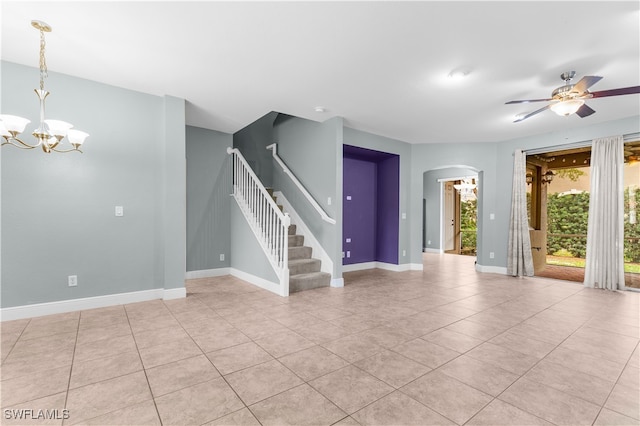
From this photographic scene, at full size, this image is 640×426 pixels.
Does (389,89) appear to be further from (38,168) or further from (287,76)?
(38,168)

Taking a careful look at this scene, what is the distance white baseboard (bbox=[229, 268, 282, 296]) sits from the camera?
14.8 feet

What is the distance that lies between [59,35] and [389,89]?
3615mm

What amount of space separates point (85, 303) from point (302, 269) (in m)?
3.01

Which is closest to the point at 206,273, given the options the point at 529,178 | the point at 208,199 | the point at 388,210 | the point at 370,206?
the point at 208,199

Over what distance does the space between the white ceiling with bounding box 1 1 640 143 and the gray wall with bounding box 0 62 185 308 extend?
0.34 metres

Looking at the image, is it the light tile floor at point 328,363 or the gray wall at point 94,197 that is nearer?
the light tile floor at point 328,363

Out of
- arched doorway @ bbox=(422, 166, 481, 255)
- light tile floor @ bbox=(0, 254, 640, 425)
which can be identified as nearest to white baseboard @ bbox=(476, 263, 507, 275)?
light tile floor @ bbox=(0, 254, 640, 425)

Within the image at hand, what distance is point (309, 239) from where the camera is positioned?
5.53 m

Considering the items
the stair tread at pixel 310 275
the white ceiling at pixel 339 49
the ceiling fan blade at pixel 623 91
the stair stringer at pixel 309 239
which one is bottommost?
the stair tread at pixel 310 275

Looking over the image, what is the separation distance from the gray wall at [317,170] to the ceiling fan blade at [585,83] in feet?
10.2

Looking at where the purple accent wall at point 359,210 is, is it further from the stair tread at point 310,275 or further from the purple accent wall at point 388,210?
the stair tread at point 310,275

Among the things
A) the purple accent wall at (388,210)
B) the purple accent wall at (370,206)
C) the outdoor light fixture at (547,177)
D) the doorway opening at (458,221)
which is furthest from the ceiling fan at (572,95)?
the doorway opening at (458,221)

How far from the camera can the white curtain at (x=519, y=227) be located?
19.8 feet

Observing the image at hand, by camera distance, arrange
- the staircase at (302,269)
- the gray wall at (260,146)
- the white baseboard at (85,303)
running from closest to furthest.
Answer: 1. the white baseboard at (85,303)
2. the staircase at (302,269)
3. the gray wall at (260,146)
